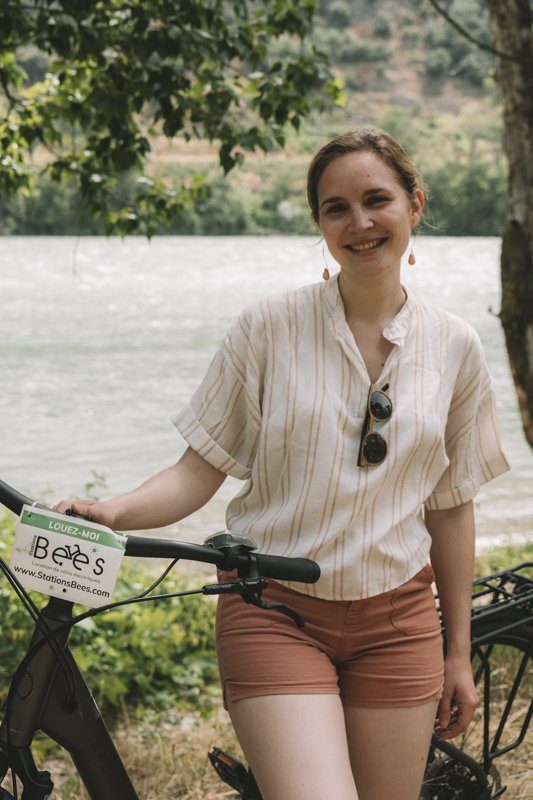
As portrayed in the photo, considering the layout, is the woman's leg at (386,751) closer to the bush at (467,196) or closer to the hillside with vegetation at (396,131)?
the hillside with vegetation at (396,131)

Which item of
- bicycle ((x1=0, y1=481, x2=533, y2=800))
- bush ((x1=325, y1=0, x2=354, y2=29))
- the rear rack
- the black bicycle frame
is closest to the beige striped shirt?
bicycle ((x1=0, y1=481, x2=533, y2=800))

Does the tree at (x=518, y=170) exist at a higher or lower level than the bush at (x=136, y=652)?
higher

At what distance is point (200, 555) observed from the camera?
5.04 feet

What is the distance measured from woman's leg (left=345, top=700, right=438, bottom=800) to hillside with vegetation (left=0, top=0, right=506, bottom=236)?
76.2ft

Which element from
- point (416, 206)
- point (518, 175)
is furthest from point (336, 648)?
point (518, 175)

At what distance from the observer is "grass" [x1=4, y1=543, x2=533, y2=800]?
311 centimetres

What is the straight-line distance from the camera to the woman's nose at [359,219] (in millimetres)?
1958

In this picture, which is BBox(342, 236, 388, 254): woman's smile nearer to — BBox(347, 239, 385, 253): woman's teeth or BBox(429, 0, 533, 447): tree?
BBox(347, 239, 385, 253): woman's teeth

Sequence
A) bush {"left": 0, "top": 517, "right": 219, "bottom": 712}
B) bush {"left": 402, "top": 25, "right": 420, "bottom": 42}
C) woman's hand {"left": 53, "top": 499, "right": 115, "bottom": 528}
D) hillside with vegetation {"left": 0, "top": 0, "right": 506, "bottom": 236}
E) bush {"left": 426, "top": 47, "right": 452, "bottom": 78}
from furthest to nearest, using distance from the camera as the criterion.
→ bush {"left": 402, "top": 25, "right": 420, "bottom": 42} < bush {"left": 426, "top": 47, "right": 452, "bottom": 78} < hillside with vegetation {"left": 0, "top": 0, "right": 506, "bottom": 236} < bush {"left": 0, "top": 517, "right": 219, "bottom": 712} < woman's hand {"left": 53, "top": 499, "right": 115, "bottom": 528}

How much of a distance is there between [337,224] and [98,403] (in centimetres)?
1594

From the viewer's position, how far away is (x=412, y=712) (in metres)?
1.93

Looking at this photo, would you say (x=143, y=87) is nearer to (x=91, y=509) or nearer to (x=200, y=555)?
(x=91, y=509)

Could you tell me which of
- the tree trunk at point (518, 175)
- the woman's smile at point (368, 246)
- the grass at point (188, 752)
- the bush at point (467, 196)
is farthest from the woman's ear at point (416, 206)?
the bush at point (467, 196)

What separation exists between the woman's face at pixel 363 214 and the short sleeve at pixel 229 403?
25 cm
